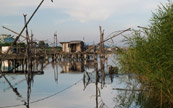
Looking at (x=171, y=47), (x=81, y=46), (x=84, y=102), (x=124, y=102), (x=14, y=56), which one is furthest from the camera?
(x=81, y=46)

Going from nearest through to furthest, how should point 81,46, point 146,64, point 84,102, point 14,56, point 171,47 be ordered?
point 171,47
point 146,64
point 84,102
point 14,56
point 81,46

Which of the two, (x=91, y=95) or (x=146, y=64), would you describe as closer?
(x=146, y=64)

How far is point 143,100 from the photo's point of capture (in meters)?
8.52

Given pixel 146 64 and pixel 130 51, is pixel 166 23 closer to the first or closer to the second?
pixel 146 64

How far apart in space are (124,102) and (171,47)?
3.66m

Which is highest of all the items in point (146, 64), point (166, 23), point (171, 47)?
point (166, 23)

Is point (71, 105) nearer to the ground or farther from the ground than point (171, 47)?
nearer to the ground

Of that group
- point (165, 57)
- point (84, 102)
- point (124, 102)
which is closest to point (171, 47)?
point (165, 57)

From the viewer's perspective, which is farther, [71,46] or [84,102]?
[71,46]

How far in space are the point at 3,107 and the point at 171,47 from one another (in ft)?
22.8

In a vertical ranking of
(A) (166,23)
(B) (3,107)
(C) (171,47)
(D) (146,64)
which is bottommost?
(B) (3,107)

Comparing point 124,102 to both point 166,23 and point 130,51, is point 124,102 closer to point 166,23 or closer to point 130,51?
point 130,51

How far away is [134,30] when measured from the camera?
8.92 metres

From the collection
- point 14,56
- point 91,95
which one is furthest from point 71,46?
point 91,95
